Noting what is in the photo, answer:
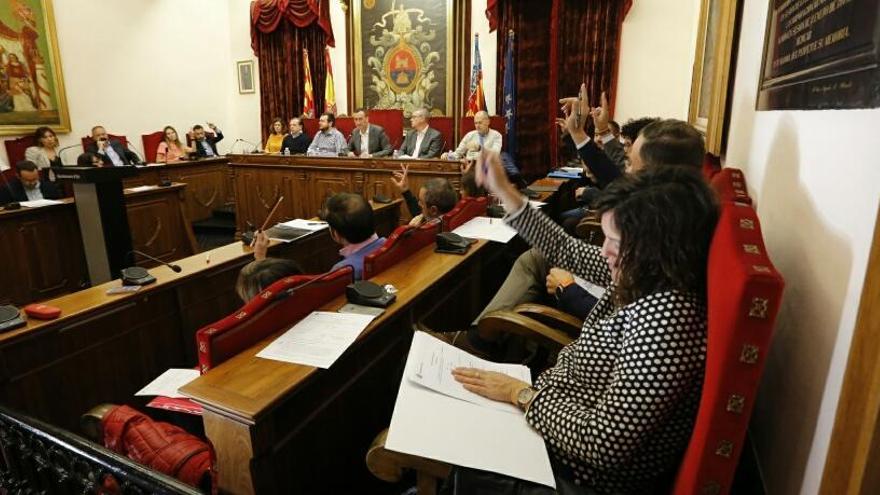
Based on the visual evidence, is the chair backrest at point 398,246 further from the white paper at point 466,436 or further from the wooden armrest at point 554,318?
the white paper at point 466,436

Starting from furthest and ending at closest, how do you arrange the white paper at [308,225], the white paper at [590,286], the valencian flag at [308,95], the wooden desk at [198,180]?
the valencian flag at [308,95]
the wooden desk at [198,180]
the white paper at [308,225]
the white paper at [590,286]

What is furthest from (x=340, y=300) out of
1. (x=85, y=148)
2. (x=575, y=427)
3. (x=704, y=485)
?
(x=85, y=148)

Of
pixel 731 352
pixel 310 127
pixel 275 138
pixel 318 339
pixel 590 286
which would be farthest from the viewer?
pixel 275 138

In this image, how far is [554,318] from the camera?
1.66m

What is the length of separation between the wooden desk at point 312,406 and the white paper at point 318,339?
0.03m

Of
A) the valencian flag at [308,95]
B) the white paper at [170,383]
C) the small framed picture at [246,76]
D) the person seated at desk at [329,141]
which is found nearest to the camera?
the white paper at [170,383]

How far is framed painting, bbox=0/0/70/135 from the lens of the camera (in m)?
5.77

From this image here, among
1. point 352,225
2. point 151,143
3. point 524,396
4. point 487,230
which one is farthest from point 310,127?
point 524,396

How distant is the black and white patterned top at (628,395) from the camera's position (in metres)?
0.85

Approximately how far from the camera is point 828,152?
90cm

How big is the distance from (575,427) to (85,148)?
24.8ft

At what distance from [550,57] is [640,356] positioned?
20.7ft

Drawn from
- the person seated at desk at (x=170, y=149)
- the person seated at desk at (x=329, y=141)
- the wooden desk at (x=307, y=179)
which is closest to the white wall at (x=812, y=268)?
the wooden desk at (x=307, y=179)

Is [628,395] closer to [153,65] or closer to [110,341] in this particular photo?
[110,341]
